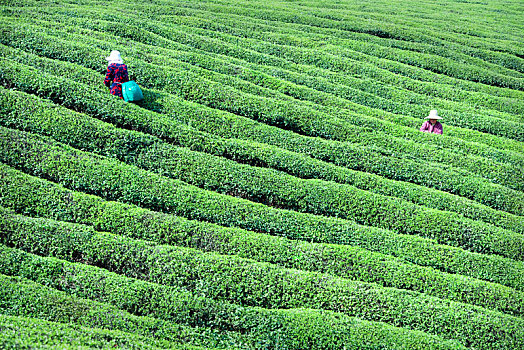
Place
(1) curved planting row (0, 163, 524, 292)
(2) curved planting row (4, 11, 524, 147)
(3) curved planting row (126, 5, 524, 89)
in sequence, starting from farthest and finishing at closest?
1. (3) curved planting row (126, 5, 524, 89)
2. (2) curved planting row (4, 11, 524, 147)
3. (1) curved planting row (0, 163, 524, 292)

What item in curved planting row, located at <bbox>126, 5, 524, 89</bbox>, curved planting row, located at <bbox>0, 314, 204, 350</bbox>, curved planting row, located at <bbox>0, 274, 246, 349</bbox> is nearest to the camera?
curved planting row, located at <bbox>0, 314, 204, 350</bbox>

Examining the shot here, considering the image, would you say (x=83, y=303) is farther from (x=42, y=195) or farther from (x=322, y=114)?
(x=322, y=114)

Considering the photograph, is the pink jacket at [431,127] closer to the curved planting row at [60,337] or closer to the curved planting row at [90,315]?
the curved planting row at [90,315]

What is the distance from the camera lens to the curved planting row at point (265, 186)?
45.6ft

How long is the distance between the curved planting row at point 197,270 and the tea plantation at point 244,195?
4cm

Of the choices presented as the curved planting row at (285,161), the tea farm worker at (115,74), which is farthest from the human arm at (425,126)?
the tea farm worker at (115,74)

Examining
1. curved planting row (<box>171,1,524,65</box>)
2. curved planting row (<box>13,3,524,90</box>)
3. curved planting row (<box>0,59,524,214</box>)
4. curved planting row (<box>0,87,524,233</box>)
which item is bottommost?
curved planting row (<box>0,87,524,233</box>)

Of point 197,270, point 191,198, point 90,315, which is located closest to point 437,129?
point 191,198

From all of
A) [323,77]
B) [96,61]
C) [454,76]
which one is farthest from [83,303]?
[454,76]

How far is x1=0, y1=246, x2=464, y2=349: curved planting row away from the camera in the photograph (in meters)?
10.1

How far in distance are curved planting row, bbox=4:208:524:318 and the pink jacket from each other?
28.8 ft

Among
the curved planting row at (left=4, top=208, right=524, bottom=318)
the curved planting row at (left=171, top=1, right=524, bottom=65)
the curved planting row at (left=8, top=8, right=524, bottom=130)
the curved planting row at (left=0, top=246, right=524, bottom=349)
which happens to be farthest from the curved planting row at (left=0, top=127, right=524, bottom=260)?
the curved planting row at (left=171, top=1, right=524, bottom=65)

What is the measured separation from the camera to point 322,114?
59.7ft

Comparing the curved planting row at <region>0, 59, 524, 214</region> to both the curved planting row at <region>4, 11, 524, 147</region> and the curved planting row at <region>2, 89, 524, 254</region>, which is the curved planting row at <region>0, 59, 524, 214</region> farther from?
the curved planting row at <region>4, 11, 524, 147</region>
